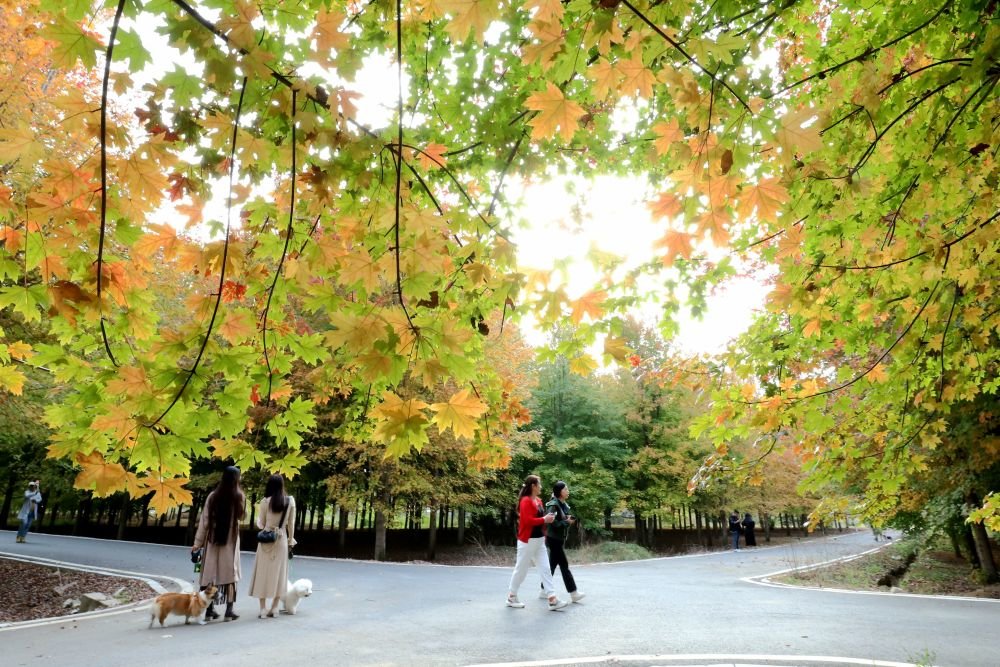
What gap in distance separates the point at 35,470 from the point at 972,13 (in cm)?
2863

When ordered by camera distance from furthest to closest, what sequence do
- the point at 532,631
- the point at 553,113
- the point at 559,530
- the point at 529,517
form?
1. the point at 559,530
2. the point at 529,517
3. the point at 532,631
4. the point at 553,113

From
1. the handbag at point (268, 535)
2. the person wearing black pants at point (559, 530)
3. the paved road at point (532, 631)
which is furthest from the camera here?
the person wearing black pants at point (559, 530)

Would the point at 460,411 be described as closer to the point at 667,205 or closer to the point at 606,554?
the point at 667,205

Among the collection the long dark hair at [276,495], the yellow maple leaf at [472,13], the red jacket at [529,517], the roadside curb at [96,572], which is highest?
the yellow maple leaf at [472,13]

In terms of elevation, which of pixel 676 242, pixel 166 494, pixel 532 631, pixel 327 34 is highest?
pixel 327 34

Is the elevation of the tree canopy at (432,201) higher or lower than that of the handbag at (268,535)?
higher

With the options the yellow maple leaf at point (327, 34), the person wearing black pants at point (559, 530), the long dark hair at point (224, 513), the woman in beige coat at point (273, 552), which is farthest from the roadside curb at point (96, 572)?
the yellow maple leaf at point (327, 34)

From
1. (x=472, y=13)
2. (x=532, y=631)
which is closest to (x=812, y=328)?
(x=472, y=13)

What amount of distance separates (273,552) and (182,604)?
972 mm

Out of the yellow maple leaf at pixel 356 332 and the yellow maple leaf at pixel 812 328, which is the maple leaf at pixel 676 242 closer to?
the yellow maple leaf at pixel 356 332

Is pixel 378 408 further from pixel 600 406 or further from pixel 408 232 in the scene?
pixel 600 406

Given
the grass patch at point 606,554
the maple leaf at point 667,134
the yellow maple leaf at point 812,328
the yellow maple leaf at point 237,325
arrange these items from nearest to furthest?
the maple leaf at point 667,134 < the yellow maple leaf at point 237,325 < the yellow maple leaf at point 812,328 < the grass patch at point 606,554

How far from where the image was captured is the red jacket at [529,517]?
6.93m

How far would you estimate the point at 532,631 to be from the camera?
575 cm
